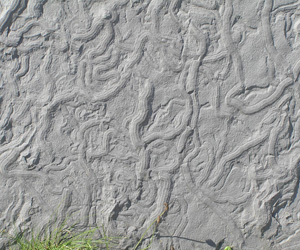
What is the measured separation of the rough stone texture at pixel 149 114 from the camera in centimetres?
173

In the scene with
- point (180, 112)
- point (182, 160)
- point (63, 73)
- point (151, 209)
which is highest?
point (63, 73)

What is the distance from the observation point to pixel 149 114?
1.75 meters

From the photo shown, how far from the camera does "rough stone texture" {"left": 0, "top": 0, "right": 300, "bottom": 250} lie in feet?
5.68

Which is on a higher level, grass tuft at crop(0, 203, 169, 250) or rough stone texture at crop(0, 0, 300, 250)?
rough stone texture at crop(0, 0, 300, 250)

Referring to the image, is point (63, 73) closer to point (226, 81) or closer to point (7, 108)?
point (7, 108)

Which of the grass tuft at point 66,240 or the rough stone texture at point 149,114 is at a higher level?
the rough stone texture at point 149,114

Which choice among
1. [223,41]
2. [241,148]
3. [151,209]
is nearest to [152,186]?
[151,209]

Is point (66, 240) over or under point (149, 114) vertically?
under

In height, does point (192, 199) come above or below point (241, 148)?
below

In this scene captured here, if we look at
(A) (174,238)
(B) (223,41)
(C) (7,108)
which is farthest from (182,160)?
(C) (7,108)

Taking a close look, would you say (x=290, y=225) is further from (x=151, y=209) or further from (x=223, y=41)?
(x=223, y=41)

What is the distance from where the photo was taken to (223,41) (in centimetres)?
174

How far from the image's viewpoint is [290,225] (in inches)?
70.2

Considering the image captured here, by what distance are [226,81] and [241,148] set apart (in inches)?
9.7
